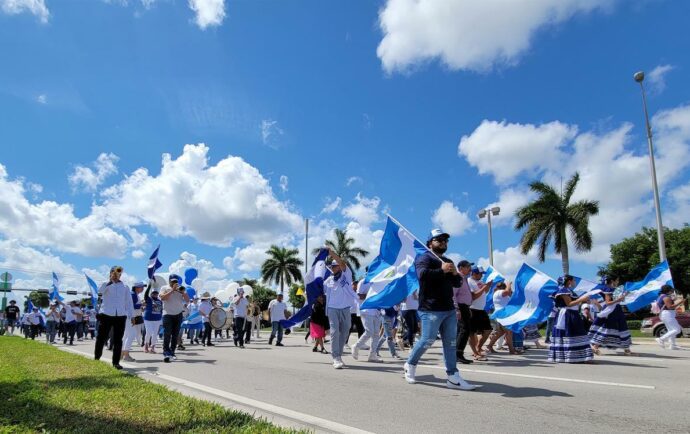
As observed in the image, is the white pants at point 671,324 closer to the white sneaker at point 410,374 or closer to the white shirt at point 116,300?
the white sneaker at point 410,374

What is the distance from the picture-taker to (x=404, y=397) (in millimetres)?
6090

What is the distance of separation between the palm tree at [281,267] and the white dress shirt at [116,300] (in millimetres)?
55412

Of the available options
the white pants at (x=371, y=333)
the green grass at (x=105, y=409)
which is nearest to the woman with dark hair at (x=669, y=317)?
the white pants at (x=371, y=333)

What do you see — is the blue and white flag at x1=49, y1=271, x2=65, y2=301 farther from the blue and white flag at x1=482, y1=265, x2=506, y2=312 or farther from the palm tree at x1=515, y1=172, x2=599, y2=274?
the palm tree at x1=515, y1=172, x2=599, y2=274

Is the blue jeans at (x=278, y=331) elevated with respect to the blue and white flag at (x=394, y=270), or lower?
lower

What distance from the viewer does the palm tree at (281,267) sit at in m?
65.4

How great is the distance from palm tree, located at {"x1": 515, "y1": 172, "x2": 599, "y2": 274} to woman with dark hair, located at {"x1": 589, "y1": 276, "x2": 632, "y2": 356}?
2395cm

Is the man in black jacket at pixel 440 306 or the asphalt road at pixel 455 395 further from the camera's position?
the man in black jacket at pixel 440 306

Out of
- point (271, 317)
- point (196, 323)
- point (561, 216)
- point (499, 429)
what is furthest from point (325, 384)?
point (561, 216)

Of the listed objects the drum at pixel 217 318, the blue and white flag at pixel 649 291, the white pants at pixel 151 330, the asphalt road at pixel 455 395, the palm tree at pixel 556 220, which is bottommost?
the asphalt road at pixel 455 395

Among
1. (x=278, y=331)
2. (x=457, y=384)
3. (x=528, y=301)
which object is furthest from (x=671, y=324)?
(x=278, y=331)

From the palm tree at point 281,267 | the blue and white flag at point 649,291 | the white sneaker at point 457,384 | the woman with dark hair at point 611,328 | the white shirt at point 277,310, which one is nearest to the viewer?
the white sneaker at point 457,384

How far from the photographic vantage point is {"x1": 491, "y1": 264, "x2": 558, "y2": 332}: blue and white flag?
11.2 m

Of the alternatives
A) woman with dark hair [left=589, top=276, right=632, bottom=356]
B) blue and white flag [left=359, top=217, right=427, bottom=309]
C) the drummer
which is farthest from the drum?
woman with dark hair [left=589, top=276, right=632, bottom=356]
